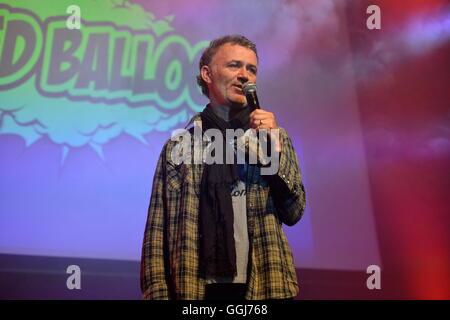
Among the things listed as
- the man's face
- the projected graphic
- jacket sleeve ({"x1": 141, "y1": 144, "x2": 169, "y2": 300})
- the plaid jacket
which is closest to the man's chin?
the man's face

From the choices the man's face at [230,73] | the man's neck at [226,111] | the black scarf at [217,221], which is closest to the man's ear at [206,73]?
the man's face at [230,73]

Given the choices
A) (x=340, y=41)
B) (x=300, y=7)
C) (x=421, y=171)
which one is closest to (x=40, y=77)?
(x=300, y=7)

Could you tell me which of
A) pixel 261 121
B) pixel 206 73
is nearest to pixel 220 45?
pixel 206 73

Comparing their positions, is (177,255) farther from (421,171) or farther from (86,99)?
(421,171)

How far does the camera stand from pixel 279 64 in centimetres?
277

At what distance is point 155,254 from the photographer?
163cm

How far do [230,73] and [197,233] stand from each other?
2.19ft

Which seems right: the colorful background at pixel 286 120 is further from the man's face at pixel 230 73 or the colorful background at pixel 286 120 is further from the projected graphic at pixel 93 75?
the man's face at pixel 230 73

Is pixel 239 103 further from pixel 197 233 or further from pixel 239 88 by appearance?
pixel 197 233

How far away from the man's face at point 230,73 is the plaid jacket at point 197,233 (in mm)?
276

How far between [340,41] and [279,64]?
451 mm

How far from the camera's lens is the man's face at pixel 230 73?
71.8 inches

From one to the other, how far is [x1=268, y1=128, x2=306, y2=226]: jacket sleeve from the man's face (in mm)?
295

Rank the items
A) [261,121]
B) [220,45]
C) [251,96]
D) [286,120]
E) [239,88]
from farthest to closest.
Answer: [286,120] → [220,45] → [239,88] → [251,96] → [261,121]
